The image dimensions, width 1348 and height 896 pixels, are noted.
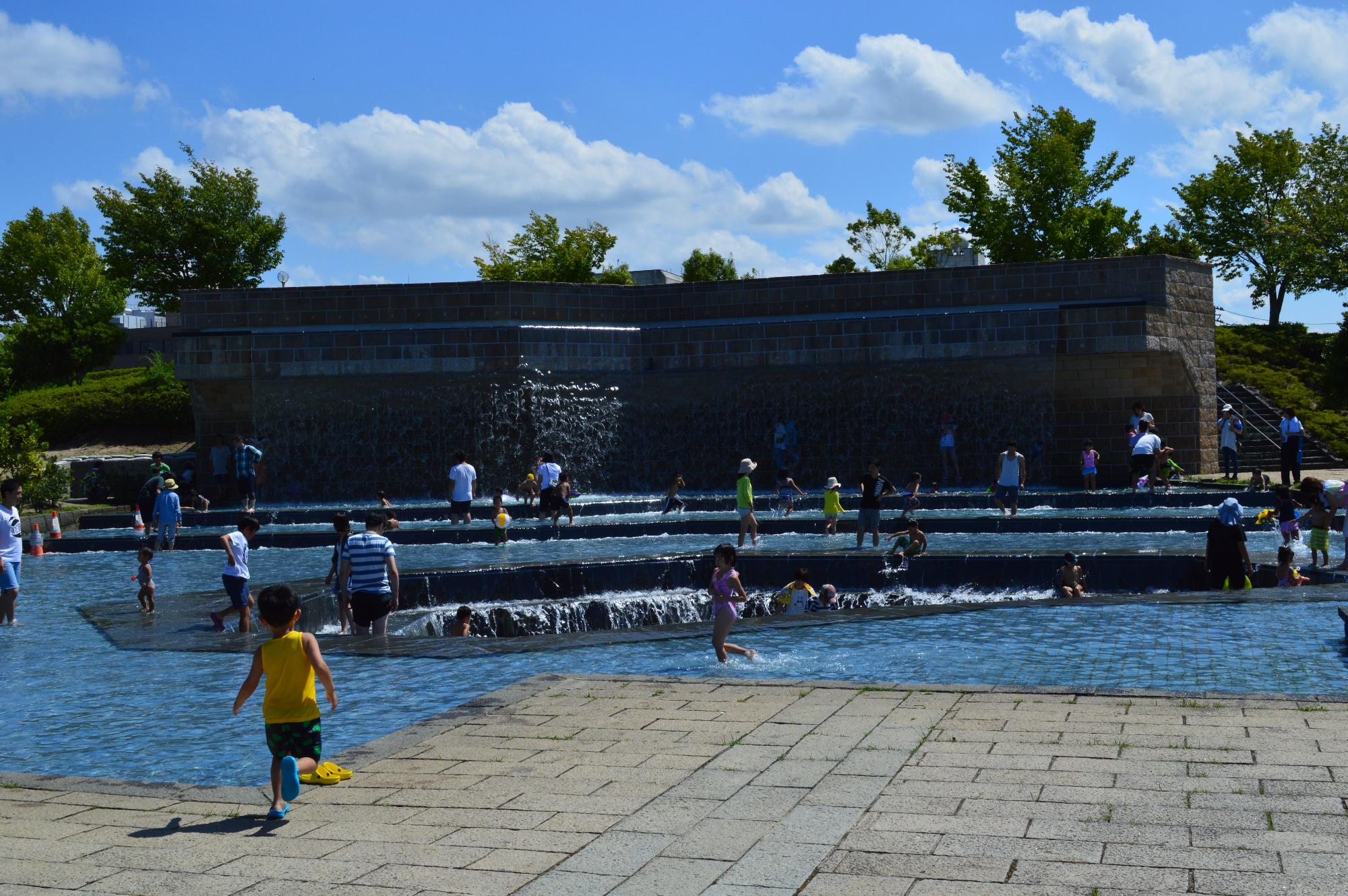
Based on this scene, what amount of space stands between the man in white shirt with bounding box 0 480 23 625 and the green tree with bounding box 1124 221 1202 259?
44.5 meters

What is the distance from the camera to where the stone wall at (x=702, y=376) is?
97.9 feet

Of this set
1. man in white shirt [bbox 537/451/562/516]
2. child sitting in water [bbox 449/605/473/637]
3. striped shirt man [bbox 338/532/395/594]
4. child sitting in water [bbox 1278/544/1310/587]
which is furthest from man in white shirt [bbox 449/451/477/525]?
child sitting in water [bbox 1278/544/1310/587]

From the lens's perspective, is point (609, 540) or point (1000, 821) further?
point (609, 540)

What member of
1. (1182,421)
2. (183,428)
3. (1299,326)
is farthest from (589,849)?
(1299,326)

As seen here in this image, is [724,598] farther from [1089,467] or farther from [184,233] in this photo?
[184,233]

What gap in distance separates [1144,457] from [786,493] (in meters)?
7.04

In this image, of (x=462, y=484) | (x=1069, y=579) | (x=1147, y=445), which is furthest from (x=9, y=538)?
(x=1147, y=445)

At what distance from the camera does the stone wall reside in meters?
29.8

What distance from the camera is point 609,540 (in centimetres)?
2202

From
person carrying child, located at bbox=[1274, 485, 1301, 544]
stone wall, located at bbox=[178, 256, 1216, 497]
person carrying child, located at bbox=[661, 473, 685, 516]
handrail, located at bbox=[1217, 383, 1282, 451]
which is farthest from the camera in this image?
handrail, located at bbox=[1217, 383, 1282, 451]

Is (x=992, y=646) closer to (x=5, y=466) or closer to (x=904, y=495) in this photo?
(x=904, y=495)

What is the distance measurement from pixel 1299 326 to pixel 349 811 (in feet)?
159

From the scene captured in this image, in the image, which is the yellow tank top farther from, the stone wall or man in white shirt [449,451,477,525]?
the stone wall

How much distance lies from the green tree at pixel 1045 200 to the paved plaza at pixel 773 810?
41100mm
